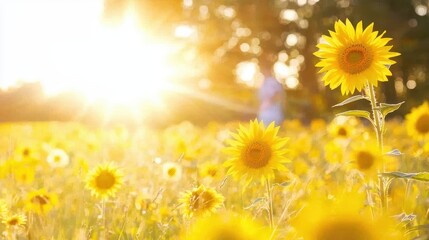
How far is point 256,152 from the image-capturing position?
2.21 meters

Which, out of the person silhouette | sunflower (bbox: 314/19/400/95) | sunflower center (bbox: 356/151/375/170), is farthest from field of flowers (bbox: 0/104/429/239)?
the person silhouette

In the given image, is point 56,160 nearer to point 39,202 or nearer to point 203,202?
point 39,202

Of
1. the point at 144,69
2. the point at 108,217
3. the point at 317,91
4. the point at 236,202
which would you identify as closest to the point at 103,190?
the point at 108,217

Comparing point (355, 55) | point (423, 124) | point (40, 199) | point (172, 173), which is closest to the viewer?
point (355, 55)

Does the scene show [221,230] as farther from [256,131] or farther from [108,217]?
[108,217]

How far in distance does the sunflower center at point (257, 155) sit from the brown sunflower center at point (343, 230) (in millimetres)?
1003

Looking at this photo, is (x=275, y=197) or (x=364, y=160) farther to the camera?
(x=275, y=197)

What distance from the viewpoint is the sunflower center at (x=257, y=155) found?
7.18 ft

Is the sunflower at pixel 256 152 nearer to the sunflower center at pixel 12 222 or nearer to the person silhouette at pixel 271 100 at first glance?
the sunflower center at pixel 12 222

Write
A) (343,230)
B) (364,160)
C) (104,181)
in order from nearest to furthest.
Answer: (343,230), (364,160), (104,181)

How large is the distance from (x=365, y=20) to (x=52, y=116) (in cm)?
1276

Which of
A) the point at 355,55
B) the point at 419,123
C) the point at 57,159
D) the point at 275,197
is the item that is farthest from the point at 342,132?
the point at 355,55

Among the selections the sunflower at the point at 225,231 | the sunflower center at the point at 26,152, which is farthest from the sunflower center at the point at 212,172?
the sunflower center at the point at 26,152

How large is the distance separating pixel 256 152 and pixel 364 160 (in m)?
0.84
